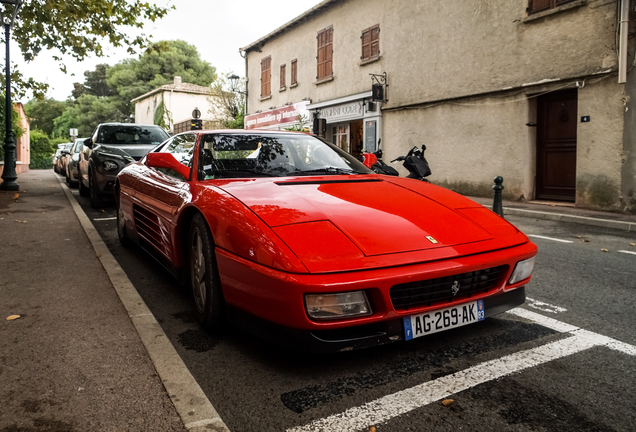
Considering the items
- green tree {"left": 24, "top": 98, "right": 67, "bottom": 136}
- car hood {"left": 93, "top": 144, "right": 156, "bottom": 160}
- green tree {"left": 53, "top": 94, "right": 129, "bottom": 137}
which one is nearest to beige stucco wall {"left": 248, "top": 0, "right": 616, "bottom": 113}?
car hood {"left": 93, "top": 144, "right": 156, "bottom": 160}

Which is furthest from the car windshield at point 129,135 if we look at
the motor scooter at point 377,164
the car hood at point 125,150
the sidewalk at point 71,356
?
the sidewalk at point 71,356

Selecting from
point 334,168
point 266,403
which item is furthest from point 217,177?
point 266,403

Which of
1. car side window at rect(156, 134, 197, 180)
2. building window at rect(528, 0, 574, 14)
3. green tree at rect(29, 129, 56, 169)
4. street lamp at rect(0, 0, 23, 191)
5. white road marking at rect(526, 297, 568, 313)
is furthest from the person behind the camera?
green tree at rect(29, 129, 56, 169)

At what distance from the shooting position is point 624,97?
9.89 metres

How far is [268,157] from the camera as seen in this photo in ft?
12.7

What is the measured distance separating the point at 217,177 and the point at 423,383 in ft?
6.63

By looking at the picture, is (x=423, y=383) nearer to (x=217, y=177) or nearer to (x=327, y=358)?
(x=327, y=358)

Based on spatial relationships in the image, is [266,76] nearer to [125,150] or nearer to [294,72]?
[294,72]

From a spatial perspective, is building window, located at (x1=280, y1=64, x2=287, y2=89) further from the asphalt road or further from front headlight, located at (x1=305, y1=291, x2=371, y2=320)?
front headlight, located at (x1=305, y1=291, x2=371, y2=320)

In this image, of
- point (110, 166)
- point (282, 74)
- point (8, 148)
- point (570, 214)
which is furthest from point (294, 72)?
point (570, 214)

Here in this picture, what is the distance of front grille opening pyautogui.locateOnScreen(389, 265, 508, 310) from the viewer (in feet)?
8.03

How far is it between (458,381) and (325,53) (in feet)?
61.5

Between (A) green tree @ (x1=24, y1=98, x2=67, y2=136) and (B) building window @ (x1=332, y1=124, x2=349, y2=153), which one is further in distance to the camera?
(A) green tree @ (x1=24, y1=98, x2=67, y2=136)

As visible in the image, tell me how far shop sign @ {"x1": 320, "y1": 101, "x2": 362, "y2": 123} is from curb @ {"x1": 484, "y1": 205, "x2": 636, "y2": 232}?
8.76 m
